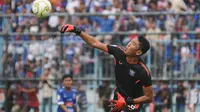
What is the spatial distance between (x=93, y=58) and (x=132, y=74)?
14.8ft

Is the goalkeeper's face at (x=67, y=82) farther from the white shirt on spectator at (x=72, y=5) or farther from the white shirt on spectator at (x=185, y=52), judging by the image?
the white shirt on spectator at (x=72, y=5)

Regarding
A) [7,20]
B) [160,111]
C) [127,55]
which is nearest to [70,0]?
[7,20]

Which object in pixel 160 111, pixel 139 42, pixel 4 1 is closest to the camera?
pixel 139 42

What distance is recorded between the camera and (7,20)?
14.9 metres

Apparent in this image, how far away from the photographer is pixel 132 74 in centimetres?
1012

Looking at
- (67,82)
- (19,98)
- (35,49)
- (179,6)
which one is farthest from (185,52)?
(19,98)

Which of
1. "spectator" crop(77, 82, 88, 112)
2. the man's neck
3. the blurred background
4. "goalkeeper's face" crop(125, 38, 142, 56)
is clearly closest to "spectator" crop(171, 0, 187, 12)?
the blurred background

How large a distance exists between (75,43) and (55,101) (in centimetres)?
159

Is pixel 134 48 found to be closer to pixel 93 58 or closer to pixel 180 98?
pixel 93 58

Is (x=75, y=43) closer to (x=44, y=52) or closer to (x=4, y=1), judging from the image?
(x=44, y=52)

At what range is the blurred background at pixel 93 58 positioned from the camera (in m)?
14.4

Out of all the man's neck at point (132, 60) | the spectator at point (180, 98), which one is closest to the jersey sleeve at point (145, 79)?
the man's neck at point (132, 60)

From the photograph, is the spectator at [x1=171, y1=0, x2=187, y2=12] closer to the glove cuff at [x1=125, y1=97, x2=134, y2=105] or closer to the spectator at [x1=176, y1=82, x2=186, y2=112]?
the spectator at [x1=176, y1=82, x2=186, y2=112]

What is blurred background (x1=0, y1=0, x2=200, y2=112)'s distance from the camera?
47.2 ft
